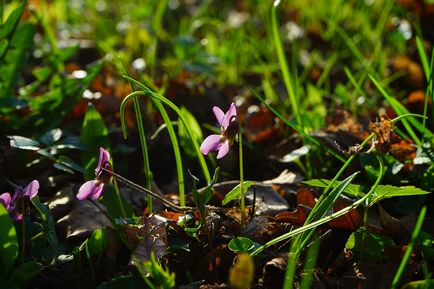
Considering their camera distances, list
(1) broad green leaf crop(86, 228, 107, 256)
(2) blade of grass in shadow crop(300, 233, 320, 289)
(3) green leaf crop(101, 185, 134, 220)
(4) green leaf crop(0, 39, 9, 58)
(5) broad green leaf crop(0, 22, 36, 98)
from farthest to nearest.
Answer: (5) broad green leaf crop(0, 22, 36, 98)
(4) green leaf crop(0, 39, 9, 58)
(3) green leaf crop(101, 185, 134, 220)
(1) broad green leaf crop(86, 228, 107, 256)
(2) blade of grass in shadow crop(300, 233, 320, 289)

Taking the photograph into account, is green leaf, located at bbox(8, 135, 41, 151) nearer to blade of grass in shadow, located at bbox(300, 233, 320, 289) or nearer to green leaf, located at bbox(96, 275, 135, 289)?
green leaf, located at bbox(96, 275, 135, 289)

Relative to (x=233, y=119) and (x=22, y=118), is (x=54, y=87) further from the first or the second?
(x=233, y=119)

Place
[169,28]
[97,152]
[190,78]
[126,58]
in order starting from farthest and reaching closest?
[169,28] < [126,58] < [190,78] < [97,152]

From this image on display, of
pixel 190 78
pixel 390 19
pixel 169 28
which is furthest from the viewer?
pixel 169 28

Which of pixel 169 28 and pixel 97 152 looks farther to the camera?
pixel 169 28

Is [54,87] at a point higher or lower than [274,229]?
higher

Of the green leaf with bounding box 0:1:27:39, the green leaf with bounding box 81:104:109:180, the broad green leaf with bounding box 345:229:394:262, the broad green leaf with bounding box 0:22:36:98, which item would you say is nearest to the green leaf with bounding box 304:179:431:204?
the broad green leaf with bounding box 345:229:394:262

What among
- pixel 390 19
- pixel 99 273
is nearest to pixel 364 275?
pixel 99 273
